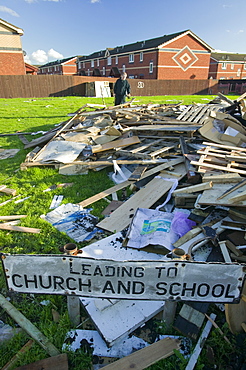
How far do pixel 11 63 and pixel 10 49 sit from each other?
1.49 metres

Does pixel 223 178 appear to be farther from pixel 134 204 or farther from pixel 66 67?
pixel 66 67

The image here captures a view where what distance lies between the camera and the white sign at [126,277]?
1.71m

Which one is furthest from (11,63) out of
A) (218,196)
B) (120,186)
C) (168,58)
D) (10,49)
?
(218,196)

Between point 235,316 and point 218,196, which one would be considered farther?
point 218,196

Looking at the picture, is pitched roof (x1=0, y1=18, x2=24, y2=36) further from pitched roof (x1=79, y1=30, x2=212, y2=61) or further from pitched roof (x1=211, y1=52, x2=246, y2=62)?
pitched roof (x1=211, y1=52, x2=246, y2=62)

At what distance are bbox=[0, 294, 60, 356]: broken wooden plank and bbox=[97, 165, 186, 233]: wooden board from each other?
166cm

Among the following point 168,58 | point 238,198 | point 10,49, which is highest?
point 168,58

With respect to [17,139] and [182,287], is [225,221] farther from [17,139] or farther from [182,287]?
[17,139]

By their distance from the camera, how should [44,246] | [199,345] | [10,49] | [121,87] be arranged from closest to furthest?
[199,345]
[44,246]
[121,87]
[10,49]

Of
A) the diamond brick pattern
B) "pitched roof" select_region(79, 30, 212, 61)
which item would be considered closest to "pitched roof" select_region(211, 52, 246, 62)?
"pitched roof" select_region(79, 30, 212, 61)

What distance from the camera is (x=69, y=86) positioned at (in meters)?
25.9

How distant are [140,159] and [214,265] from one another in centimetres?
423

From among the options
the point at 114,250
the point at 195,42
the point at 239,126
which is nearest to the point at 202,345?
the point at 114,250

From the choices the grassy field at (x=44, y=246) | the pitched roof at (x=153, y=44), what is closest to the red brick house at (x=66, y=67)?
the pitched roof at (x=153, y=44)
